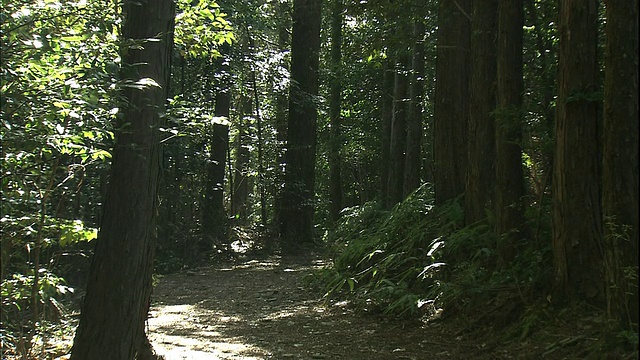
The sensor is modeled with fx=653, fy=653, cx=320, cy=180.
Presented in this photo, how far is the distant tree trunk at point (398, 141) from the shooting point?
632 inches

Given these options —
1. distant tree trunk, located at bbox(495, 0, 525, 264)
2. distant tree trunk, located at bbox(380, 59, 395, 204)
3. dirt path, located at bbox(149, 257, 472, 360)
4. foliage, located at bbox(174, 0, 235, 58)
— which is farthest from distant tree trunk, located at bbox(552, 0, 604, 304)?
distant tree trunk, located at bbox(380, 59, 395, 204)

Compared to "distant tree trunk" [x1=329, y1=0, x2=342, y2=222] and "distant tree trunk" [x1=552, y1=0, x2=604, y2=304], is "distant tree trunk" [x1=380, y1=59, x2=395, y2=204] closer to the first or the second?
"distant tree trunk" [x1=329, y1=0, x2=342, y2=222]

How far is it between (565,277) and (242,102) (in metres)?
20.8

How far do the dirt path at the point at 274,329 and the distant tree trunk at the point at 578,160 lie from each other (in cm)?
134

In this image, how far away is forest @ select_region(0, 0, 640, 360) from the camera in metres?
5.02

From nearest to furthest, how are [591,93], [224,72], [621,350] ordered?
[621,350]
[591,93]
[224,72]

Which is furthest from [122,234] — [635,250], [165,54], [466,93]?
[466,93]

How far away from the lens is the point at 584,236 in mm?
6449

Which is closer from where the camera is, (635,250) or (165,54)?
(635,250)

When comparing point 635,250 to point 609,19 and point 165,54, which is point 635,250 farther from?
point 165,54

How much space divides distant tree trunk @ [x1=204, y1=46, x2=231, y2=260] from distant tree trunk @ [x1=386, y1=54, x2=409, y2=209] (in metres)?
4.66

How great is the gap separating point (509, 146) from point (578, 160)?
149 cm

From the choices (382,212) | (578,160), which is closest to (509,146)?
(578,160)

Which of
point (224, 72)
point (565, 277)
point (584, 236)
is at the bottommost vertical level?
point (565, 277)
